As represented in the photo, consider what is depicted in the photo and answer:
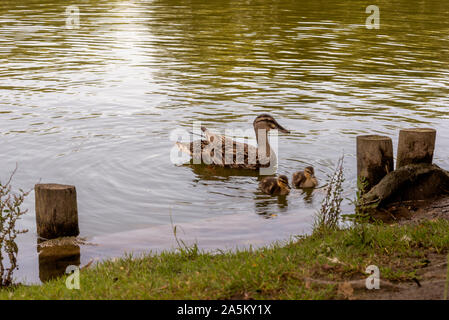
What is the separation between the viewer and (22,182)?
450 inches

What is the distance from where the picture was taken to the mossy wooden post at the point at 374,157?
10.7 metres

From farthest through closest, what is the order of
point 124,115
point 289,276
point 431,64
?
point 431,64
point 124,115
point 289,276

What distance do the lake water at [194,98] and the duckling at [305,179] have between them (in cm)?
19

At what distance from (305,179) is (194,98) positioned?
674 centimetres

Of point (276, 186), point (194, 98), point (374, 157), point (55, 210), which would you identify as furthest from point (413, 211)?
point (194, 98)

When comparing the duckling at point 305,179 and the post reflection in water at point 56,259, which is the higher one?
the duckling at point 305,179

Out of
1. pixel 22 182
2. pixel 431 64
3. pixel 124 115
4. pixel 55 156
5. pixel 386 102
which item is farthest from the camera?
pixel 431 64

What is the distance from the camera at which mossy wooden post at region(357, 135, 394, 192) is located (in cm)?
Answer: 1068

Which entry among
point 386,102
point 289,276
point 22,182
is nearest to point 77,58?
point 386,102

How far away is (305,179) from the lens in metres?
11.5

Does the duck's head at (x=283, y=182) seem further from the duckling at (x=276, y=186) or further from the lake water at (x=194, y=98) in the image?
the lake water at (x=194, y=98)

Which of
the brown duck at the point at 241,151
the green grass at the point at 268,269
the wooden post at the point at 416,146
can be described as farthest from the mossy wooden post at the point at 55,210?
the wooden post at the point at 416,146
